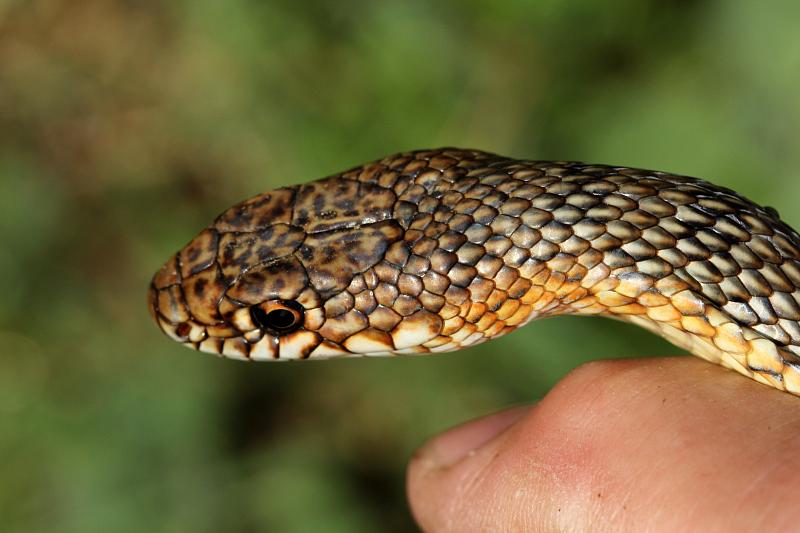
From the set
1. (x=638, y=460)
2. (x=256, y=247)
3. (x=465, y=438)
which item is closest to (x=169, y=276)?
(x=256, y=247)

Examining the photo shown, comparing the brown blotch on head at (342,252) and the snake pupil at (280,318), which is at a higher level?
the brown blotch on head at (342,252)

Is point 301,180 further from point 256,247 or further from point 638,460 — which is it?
point 638,460

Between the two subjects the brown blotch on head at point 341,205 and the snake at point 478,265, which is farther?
the brown blotch on head at point 341,205

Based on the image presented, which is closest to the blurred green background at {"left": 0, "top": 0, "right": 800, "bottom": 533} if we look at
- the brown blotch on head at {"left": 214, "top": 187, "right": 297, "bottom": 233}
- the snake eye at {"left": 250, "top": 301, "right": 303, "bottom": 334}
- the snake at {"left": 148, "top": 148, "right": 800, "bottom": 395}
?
the snake at {"left": 148, "top": 148, "right": 800, "bottom": 395}

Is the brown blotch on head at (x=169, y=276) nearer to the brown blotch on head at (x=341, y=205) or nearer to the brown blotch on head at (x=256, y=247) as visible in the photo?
the brown blotch on head at (x=256, y=247)

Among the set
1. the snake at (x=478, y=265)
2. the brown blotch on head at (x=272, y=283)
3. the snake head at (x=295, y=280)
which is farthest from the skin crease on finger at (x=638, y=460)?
the brown blotch on head at (x=272, y=283)
